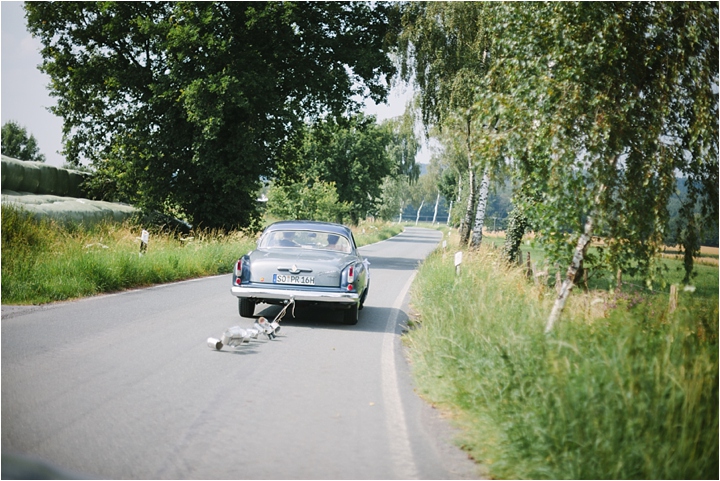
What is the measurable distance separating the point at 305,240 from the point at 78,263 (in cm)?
454

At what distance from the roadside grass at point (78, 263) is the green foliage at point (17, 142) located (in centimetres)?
6118

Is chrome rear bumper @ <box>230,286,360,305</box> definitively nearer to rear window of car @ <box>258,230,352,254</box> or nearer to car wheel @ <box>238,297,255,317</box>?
car wheel @ <box>238,297,255,317</box>

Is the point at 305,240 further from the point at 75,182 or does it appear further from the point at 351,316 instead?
the point at 75,182

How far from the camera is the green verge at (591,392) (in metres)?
3.92

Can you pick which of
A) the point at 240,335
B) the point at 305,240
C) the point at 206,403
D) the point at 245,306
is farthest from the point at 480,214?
the point at 206,403

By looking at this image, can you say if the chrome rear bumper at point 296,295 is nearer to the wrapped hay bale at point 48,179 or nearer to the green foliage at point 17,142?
the wrapped hay bale at point 48,179

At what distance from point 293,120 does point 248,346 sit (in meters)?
18.3

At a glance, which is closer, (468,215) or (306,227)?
(306,227)

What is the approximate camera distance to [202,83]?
23.7m

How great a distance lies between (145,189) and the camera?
26.6 metres

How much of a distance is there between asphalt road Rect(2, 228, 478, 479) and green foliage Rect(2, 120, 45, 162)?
6992 cm

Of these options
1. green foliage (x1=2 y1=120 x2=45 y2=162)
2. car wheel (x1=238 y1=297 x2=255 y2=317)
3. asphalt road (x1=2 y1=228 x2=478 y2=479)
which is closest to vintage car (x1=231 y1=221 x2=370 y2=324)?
car wheel (x1=238 y1=297 x2=255 y2=317)

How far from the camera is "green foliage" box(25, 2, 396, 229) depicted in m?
24.7

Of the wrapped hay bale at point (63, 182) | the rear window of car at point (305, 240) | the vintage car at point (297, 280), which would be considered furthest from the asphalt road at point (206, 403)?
the wrapped hay bale at point (63, 182)
